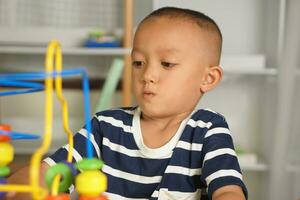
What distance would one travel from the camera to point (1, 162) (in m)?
0.53

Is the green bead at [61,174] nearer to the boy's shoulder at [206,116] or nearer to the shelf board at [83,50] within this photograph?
the boy's shoulder at [206,116]

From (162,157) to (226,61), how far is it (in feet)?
3.69

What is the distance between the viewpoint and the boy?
2.53 ft

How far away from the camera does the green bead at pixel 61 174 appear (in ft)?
1.61

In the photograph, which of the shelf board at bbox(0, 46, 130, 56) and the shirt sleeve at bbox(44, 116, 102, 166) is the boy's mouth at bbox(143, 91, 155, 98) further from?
the shelf board at bbox(0, 46, 130, 56)

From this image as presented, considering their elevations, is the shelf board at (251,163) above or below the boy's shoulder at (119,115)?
below

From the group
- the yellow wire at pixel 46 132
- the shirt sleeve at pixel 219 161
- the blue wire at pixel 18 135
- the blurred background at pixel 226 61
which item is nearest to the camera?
the yellow wire at pixel 46 132

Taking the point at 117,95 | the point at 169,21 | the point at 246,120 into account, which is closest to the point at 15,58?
the point at 117,95

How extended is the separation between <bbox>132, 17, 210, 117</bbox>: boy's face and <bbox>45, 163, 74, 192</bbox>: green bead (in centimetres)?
30

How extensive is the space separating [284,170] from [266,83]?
395 millimetres

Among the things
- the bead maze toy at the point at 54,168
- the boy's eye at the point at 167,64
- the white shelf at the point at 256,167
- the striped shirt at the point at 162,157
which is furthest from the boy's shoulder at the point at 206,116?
the white shelf at the point at 256,167

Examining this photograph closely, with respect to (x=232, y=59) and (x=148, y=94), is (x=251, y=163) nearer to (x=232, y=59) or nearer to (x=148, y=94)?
(x=232, y=59)

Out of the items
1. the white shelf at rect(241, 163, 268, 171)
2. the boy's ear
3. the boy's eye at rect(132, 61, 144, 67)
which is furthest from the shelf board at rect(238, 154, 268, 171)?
the boy's eye at rect(132, 61, 144, 67)

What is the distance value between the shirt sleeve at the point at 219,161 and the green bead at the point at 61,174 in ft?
0.78
